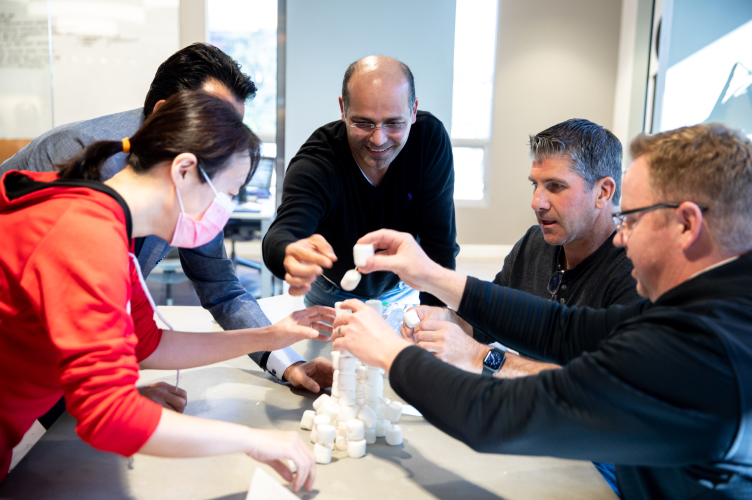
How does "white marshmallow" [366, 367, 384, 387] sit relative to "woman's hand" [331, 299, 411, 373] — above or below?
below

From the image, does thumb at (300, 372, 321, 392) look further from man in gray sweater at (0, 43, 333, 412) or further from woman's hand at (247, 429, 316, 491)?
woman's hand at (247, 429, 316, 491)

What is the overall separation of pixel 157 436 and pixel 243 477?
0.89ft

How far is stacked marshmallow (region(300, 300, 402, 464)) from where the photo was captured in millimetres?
1184

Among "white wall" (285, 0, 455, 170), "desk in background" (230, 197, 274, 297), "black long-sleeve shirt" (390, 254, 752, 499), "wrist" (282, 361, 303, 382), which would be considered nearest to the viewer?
"black long-sleeve shirt" (390, 254, 752, 499)

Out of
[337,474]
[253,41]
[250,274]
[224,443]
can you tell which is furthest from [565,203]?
[250,274]

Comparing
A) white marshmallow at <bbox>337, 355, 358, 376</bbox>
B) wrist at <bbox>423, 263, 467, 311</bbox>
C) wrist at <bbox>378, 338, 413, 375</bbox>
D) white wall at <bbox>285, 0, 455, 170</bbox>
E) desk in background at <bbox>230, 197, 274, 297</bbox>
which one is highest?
white wall at <bbox>285, 0, 455, 170</bbox>

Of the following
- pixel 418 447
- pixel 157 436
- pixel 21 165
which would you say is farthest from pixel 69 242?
pixel 21 165

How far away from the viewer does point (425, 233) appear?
237cm

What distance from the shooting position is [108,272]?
0.89 meters

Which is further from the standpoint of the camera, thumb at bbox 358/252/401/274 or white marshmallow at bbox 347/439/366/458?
thumb at bbox 358/252/401/274

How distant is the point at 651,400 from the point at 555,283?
1.04 m

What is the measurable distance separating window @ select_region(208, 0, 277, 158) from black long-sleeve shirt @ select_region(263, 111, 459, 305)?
2.45 m

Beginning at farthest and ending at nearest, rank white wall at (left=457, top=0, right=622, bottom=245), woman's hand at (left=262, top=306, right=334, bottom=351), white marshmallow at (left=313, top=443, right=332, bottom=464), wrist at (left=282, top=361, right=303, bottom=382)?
white wall at (left=457, top=0, right=622, bottom=245) < wrist at (left=282, top=361, right=303, bottom=382) < woman's hand at (left=262, top=306, right=334, bottom=351) < white marshmallow at (left=313, top=443, right=332, bottom=464)

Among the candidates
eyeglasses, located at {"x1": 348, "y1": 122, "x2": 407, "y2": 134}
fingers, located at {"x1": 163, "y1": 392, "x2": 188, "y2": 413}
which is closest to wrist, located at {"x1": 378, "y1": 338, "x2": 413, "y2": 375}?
fingers, located at {"x1": 163, "y1": 392, "x2": 188, "y2": 413}
